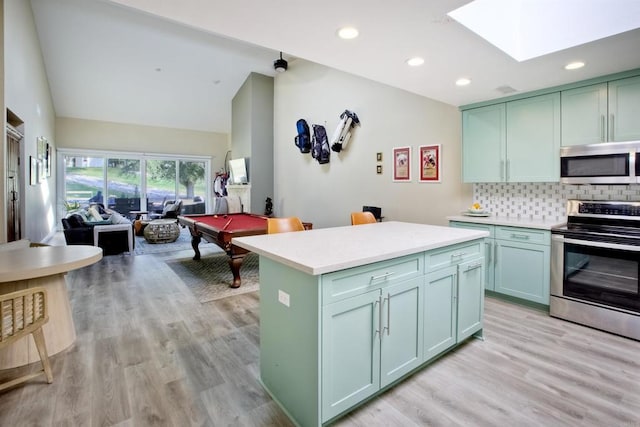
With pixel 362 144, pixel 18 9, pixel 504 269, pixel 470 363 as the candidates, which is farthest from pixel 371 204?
pixel 18 9

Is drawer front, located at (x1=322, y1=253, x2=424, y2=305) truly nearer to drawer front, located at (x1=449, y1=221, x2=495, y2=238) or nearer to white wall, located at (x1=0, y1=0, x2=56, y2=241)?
drawer front, located at (x1=449, y1=221, x2=495, y2=238)

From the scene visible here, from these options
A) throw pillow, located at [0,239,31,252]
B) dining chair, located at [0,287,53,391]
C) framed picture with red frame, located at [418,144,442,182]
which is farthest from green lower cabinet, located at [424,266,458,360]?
throw pillow, located at [0,239,31,252]

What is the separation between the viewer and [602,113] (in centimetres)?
304

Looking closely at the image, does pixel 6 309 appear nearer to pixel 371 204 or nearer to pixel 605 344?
pixel 605 344

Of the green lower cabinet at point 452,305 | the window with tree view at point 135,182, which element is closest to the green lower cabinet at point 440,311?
the green lower cabinet at point 452,305

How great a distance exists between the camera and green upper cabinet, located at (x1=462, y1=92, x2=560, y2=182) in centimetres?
338

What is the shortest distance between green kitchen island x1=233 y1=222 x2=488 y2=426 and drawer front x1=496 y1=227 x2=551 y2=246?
51.1 inches

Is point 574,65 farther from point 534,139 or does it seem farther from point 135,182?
point 135,182

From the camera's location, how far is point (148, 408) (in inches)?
75.3

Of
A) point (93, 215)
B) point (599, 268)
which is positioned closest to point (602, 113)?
point (599, 268)

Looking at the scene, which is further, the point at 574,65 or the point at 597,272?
the point at 597,272

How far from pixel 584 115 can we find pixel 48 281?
191 inches

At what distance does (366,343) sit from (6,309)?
2.15 metres

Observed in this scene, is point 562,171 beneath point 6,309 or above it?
above
